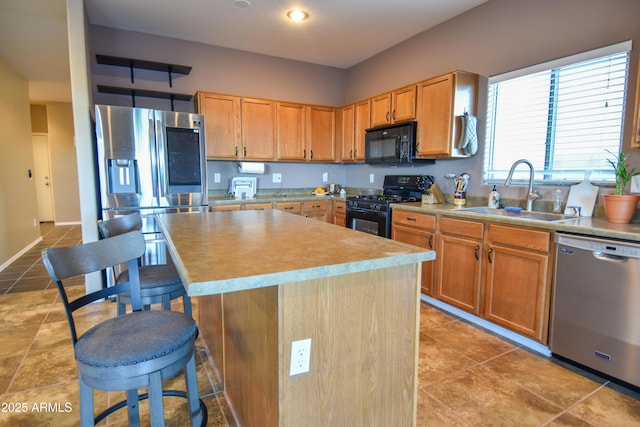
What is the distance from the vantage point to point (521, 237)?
2.35 metres

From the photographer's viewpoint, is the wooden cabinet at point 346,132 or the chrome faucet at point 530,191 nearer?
the chrome faucet at point 530,191

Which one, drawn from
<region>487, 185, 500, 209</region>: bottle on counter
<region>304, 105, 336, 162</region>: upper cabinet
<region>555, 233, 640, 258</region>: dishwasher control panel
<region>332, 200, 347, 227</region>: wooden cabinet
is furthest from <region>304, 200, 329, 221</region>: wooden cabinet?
<region>555, 233, 640, 258</region>: dishwasher control panel

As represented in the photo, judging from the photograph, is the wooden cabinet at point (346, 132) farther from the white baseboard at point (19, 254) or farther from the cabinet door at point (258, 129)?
the white baseboard at point (19, 254)

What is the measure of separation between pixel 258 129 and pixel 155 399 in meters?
3.56

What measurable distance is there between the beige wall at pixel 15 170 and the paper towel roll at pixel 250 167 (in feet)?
9.81

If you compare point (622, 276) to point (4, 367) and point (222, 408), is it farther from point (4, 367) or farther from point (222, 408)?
point (4, 367)

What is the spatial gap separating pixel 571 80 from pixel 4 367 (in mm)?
4407

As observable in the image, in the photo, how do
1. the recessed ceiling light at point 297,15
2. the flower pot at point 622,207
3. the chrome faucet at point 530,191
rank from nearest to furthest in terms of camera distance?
the flower pot at point 622,207 → the chrome faucet at point 530,191 → the recessed ceiling light at point 297,15

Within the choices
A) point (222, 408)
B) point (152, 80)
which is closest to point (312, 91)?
point (152, 80)

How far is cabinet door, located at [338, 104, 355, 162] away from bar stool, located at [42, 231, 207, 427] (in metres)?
3.47

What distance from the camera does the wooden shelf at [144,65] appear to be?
3588 mm

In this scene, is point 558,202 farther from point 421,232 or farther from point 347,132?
point 347,132

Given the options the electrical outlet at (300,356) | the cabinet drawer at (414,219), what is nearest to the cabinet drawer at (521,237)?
the cabinet drawer at (414,219)

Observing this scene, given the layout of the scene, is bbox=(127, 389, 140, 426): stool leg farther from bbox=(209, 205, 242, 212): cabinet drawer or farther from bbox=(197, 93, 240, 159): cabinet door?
bbox=(197, 93, 240, 159): cabinet door
